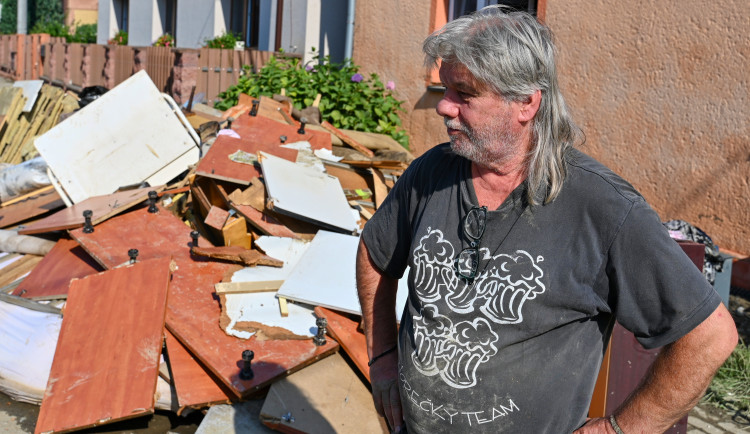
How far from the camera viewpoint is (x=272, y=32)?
11.4m

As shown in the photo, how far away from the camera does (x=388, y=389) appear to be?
215 cm

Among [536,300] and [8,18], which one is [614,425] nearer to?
[536,300]

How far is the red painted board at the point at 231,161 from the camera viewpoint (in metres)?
5.39

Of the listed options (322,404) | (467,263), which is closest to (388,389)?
(467,263)

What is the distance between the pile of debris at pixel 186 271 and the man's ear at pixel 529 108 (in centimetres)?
195

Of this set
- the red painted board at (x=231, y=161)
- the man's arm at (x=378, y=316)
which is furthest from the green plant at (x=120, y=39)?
the man's arm at (x=378, y=316)

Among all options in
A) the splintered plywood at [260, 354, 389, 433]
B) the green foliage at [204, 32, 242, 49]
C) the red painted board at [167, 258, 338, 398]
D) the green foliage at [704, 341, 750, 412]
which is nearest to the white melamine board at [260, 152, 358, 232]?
the red painted board at [167, 258, 338, 398]

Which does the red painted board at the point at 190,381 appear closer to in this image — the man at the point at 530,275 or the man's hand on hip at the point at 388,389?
the man's hand on hip at the point at 388,389

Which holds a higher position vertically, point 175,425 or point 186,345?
point 186,345

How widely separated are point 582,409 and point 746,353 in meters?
3.17

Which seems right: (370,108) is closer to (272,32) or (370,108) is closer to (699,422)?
(272,32)

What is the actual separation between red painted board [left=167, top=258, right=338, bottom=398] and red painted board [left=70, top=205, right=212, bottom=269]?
1.63 ft

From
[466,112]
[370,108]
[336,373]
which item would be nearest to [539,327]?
[466,112]

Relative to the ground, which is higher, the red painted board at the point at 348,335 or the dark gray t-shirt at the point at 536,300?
the dark gray t-shirt at the point at 536,300
